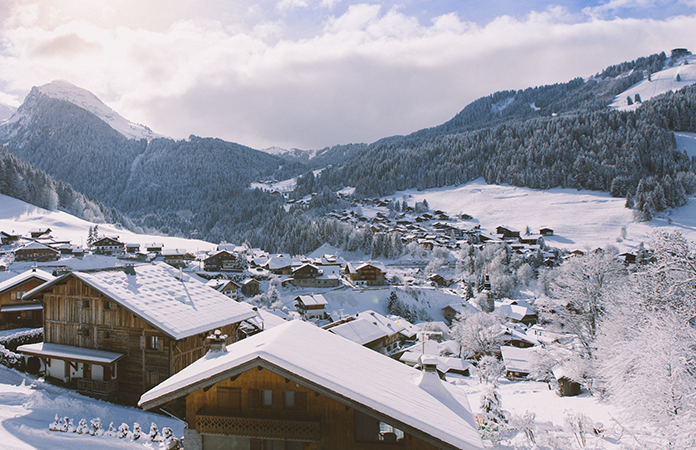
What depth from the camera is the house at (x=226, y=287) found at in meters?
54.8

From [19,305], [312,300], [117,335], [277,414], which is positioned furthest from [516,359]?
[19,305]

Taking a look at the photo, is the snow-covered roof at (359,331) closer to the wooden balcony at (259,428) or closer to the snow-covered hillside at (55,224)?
the wooden balcony at (259,428)

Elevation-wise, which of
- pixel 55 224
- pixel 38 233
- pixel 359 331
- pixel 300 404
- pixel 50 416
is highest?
pixel 300 404

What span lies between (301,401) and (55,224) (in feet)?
397

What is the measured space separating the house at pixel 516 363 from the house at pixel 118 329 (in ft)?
98.5

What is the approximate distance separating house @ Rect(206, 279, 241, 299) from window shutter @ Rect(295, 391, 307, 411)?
50.4 metres

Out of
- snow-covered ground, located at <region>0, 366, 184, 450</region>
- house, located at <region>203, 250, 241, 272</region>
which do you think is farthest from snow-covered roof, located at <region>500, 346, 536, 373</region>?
house, located at <region>203, 250, 241, 272</region>

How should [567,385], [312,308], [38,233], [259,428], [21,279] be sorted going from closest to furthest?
[259,428], [21,279], [567,385], [312,308], [38,233]

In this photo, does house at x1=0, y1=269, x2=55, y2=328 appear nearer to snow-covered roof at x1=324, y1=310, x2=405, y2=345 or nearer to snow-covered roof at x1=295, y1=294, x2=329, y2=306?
snow-covered roof at x1=324, y1=310, x2=405, y2=345

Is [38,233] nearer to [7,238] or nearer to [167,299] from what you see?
[7,238]

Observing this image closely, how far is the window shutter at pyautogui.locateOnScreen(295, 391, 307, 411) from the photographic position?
753 centimetres

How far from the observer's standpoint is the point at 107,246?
84.2 m

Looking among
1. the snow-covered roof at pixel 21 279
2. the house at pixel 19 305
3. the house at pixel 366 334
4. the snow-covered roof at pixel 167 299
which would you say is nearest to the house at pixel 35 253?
the house at pixel 19 305

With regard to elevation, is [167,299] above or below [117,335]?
above
